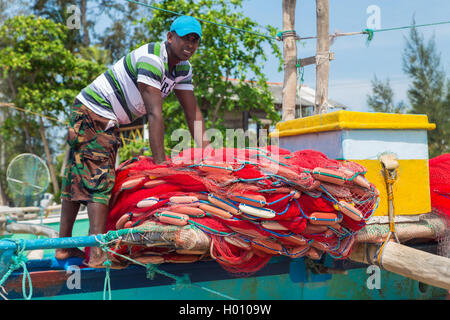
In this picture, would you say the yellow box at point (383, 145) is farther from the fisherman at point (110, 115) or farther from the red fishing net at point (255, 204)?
the fisherman at point (110, 115)

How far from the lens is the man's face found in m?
2.37

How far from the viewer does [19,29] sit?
495 inches

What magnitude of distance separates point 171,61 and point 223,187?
904mm

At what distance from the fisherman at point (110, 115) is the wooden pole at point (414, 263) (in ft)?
4.44

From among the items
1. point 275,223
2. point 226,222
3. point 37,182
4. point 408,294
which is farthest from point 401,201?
point 37,182

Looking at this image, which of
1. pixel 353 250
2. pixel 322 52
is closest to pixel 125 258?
pixel 353 250

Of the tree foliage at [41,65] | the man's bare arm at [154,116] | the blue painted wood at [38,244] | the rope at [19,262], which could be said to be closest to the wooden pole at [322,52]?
the man's bare arm at [154,116]

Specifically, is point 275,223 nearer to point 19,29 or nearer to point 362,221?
point 362,221

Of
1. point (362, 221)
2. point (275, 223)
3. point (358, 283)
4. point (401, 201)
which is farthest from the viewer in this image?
point (358, 283)

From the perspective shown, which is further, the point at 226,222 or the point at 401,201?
the point at 401,201

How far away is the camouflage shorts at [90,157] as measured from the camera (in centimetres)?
229

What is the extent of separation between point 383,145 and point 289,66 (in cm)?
264

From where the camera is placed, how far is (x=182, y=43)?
2.37m

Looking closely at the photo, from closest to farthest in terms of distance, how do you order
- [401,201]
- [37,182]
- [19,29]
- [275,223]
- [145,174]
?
[275,223], [145,174], [401,201], [37,182], [19,29]
